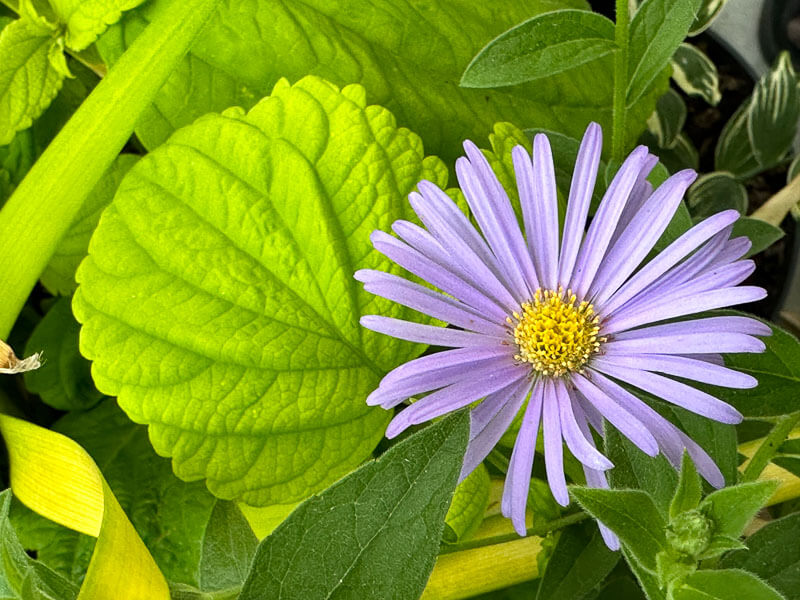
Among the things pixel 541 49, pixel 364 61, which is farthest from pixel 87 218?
pixel 541 49

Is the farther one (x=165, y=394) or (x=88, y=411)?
(x=88, y=411)

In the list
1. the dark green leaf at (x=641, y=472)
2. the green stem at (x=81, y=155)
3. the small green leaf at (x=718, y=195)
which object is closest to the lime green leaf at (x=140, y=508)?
the green stem at (x=81, y=155)

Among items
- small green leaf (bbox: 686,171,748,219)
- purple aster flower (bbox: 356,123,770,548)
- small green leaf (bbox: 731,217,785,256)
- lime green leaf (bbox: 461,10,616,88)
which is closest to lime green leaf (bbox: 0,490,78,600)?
purple aster flower (bbox: 356,123,770,548)

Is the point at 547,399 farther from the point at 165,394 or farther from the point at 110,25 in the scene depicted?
the point at 110,25

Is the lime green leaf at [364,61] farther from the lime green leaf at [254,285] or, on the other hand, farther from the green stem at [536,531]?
the green stem at [536,531]

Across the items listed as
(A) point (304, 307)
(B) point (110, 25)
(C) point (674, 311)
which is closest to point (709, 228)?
(C) point (674, 311)

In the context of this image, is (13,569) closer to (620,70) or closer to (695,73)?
(620,70)

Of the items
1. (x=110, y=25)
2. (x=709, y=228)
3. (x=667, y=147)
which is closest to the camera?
(x=709, y=228)
